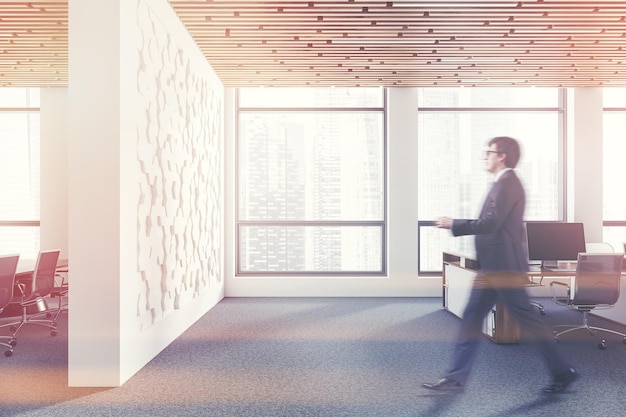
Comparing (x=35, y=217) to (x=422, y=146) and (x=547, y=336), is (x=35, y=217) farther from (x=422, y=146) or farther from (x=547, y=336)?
(x=547, y=336)

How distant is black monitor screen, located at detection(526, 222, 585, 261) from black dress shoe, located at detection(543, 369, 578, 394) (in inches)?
83.1

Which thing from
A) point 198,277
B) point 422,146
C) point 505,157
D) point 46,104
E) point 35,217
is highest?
point 46,104

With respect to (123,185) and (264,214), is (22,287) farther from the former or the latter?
(264,214)

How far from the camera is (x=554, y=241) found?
5074 mm

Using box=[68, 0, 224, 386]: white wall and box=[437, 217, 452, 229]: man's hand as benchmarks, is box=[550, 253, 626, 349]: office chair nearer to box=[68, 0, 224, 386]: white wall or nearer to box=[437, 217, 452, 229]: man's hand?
box=[437, 217, 452, 229]: man's hand

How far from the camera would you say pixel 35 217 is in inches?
303

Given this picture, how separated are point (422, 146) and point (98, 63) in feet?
17.9

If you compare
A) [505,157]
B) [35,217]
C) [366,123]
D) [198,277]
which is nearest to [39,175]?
[35,217]

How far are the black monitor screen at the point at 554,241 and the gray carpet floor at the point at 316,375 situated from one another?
0.93 meters

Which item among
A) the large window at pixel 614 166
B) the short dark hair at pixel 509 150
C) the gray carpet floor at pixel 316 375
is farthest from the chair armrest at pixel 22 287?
the large window at pixel 614 166

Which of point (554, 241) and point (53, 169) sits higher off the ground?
point (53, 169)

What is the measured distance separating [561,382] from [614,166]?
234 inches

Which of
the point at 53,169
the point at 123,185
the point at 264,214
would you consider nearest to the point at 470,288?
the point at 123,185

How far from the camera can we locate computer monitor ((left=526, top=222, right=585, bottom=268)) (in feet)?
16.5
